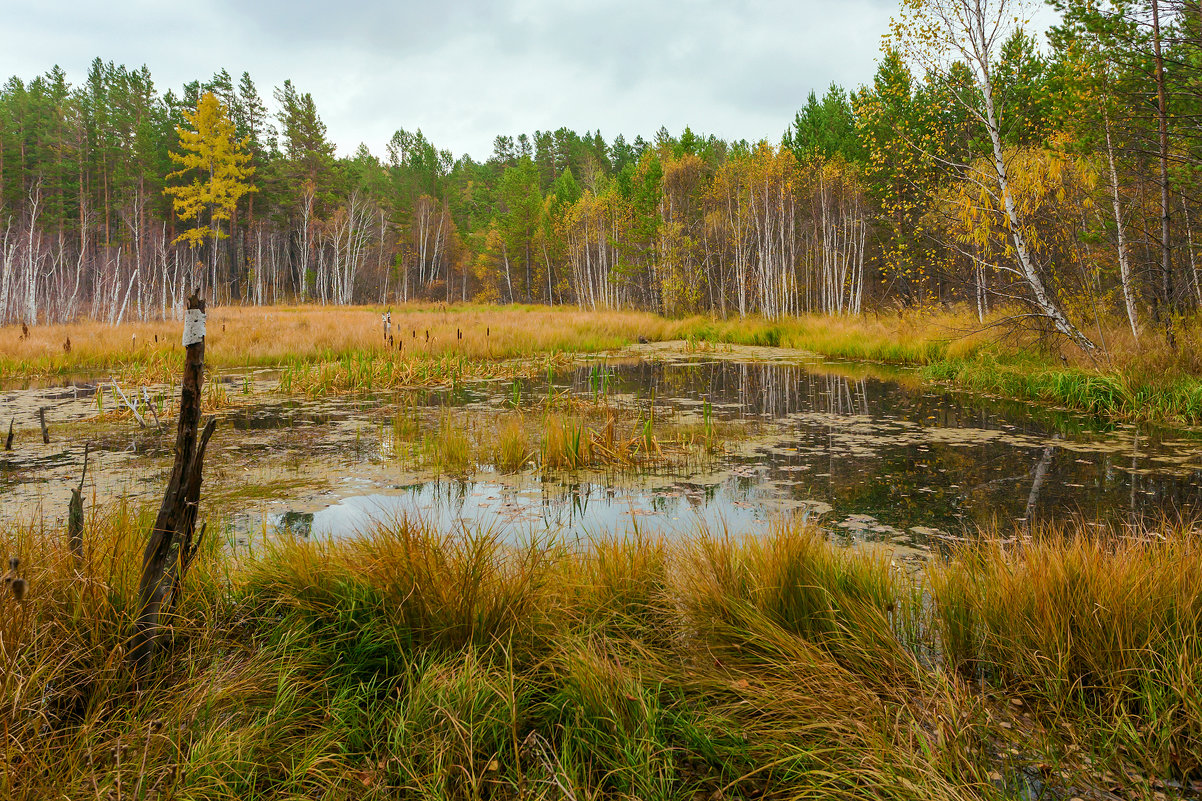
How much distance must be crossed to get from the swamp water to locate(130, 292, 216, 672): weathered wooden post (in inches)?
24.4

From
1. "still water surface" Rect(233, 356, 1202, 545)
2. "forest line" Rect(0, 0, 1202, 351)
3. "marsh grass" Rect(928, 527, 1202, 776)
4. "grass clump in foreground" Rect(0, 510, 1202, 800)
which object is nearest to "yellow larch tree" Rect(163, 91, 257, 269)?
"forest line" Rect(0, 0, 1202, 351)

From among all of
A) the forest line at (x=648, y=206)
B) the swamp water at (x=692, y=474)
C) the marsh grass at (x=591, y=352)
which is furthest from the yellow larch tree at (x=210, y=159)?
the swamp water at (x=692, y=474)

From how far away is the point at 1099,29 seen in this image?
7.91 m

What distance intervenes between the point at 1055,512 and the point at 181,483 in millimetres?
4858

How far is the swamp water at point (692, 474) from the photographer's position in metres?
4.00

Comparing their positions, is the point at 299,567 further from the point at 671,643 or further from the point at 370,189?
the point at 370,189

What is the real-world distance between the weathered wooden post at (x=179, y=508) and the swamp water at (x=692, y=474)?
0.62 meters

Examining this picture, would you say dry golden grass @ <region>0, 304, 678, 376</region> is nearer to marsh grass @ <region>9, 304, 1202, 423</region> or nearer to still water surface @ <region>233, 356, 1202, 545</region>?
marsh grass @ <region>9, 304, 1202, 423</region>

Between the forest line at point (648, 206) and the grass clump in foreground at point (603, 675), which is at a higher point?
the forest line at point (648, 206)

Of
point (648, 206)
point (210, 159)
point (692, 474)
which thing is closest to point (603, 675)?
point (692, 474)

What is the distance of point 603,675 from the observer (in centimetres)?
186

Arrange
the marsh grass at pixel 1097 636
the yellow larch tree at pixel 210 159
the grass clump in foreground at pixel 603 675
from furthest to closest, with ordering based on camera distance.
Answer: the yellow larch tree at pixel 210 159 < the marsh grass at pixel 1097 636 < the grass clump in foreground at pixel 603 675

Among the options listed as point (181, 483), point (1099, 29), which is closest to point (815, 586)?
point (181, 483)

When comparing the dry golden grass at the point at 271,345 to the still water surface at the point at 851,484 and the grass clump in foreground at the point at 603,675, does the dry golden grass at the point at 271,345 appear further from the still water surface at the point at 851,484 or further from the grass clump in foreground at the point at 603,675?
the grass clump in foreground at the point at 603,675
